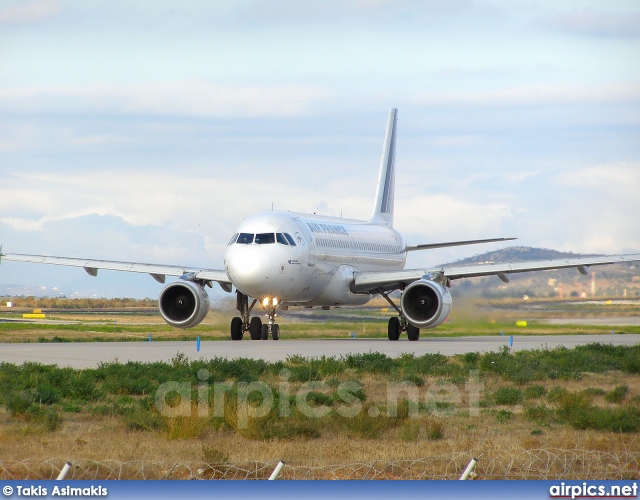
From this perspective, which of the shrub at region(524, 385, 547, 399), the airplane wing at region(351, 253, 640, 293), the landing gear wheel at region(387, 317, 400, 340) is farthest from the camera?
the landing gear wheel at region(387, 317, 400, 340)

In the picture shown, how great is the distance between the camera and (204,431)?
50.4ft

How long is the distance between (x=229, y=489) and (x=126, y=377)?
11.4 m

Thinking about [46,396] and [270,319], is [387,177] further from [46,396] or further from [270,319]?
[46,396]

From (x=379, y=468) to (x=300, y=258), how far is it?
2404 centimetres

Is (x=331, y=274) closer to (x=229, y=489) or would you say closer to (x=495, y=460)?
(x=495, y=460)

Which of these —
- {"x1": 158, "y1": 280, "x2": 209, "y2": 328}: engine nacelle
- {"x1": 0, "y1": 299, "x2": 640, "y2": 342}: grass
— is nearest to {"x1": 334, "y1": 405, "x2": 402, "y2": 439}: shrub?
{"x1": 158, "y1": 280, "x2": 209, "y2": 328}: engine nacelle

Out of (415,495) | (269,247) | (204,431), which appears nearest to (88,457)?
(204,431)

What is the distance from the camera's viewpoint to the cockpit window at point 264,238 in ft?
116

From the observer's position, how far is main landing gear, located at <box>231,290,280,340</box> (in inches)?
1449

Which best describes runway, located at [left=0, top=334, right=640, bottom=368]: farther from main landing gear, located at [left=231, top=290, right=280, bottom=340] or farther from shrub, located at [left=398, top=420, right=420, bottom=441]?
shrub, located at [left=398, top=420, right=420, bottom=441]

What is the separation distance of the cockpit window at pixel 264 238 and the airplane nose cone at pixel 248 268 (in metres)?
0.45

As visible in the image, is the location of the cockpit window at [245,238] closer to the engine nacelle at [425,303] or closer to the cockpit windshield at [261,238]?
the cockpit windshield at [261,238]

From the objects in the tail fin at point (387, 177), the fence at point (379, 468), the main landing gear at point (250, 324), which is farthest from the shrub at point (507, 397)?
the tail fin at point (387, 177)

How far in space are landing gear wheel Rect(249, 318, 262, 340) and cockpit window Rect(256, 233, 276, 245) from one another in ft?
9.79
